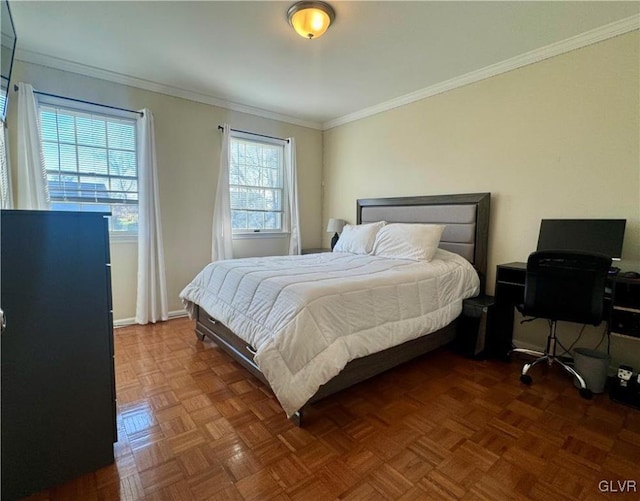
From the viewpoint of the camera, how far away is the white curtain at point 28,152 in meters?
2.71

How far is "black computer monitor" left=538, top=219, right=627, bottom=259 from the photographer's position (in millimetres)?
2189

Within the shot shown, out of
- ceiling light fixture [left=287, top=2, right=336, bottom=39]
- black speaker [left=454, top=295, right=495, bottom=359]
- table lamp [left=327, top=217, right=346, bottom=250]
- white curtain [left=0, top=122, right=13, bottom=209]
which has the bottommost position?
black speaker [left=454, top=295, right=495, bottom=359]

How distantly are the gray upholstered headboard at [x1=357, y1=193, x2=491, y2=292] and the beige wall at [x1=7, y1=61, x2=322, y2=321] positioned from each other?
2.16 metres

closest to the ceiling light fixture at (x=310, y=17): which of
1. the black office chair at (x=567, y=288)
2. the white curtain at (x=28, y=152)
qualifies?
the black office chair at (x=567, y=288)

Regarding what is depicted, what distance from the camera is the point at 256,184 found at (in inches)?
171

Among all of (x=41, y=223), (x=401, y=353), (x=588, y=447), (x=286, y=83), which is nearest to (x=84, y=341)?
(x=41, y=223)

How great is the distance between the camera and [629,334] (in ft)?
6.50

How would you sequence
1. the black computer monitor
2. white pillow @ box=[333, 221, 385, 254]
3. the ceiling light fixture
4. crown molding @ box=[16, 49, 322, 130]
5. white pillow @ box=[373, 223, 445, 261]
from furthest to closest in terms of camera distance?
1. white pillow @ box=[333, 221, 385, 254]
2. white pillow @ box=[373, 223, 445, 261]
3. crown molding @ box=[16, 49, 322, 130]
4. the black computer monitor
5. the ceiling light fixture

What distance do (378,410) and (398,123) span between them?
10.6 ft

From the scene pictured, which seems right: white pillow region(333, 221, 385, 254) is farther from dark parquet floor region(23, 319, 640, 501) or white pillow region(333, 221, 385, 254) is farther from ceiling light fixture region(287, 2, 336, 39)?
ceiling light fixture region(287, 2, 336, 39)

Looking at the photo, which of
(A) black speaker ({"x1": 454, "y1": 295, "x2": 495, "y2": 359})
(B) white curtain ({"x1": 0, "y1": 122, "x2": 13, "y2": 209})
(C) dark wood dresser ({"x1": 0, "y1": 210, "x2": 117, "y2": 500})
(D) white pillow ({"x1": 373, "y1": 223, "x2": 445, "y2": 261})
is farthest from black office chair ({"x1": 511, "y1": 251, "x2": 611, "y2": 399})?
(B) white curtain ({"x1": 0, "y1": 122, "x2": 13, "y2": 209})

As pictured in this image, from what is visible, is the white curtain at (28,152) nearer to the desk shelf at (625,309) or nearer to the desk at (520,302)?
the desk at (520,302)

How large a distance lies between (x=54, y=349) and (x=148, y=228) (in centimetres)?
228

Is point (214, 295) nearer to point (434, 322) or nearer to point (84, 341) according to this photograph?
point (84, 341)
